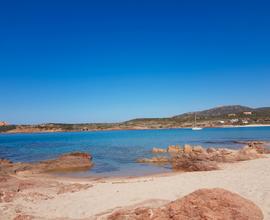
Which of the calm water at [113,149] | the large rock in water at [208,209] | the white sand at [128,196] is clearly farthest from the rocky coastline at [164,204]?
the calm water at [113,149]

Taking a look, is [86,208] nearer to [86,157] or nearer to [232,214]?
[232,214]

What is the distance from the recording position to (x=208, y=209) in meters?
6.89

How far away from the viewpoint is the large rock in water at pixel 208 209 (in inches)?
267

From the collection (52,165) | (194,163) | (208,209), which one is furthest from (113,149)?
(208,209)

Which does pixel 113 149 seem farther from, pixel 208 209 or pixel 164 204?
pixel 208 209

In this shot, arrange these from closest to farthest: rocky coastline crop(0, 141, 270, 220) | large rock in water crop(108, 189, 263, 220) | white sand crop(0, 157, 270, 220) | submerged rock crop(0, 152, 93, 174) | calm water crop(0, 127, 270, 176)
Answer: large rock in water crop(108, 189, 263, 220), rocky coastline crop(0, 141, 270, 220), white sand crop(0, 157, 270, 220), submerged rock crop(0, 152, 93, 174), calm water crop(0, 127, 270, 176)

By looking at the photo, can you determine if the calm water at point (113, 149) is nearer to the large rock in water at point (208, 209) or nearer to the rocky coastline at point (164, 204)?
the rocky coastline at point (164, 204)

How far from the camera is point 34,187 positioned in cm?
1467

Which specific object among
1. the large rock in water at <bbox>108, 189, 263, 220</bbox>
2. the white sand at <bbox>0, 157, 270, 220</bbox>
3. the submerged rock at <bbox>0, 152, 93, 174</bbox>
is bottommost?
the submerged rock at <bbox>0, 152, 93, 174</bbox>

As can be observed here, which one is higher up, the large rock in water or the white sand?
the large rock in water

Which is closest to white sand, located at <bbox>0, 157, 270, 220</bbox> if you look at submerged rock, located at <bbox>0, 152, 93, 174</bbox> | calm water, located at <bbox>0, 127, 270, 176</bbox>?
calm water, located at <bbox>0, 127, 270, 176</bbox>

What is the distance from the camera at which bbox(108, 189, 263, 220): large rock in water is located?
6.77 m

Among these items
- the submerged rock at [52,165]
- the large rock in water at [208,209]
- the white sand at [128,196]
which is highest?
the large rock in water at [208,209]

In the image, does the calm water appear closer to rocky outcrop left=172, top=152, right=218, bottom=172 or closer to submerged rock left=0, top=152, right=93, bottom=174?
rocky outcrop left=172, top=152, right=218, bottom=172
